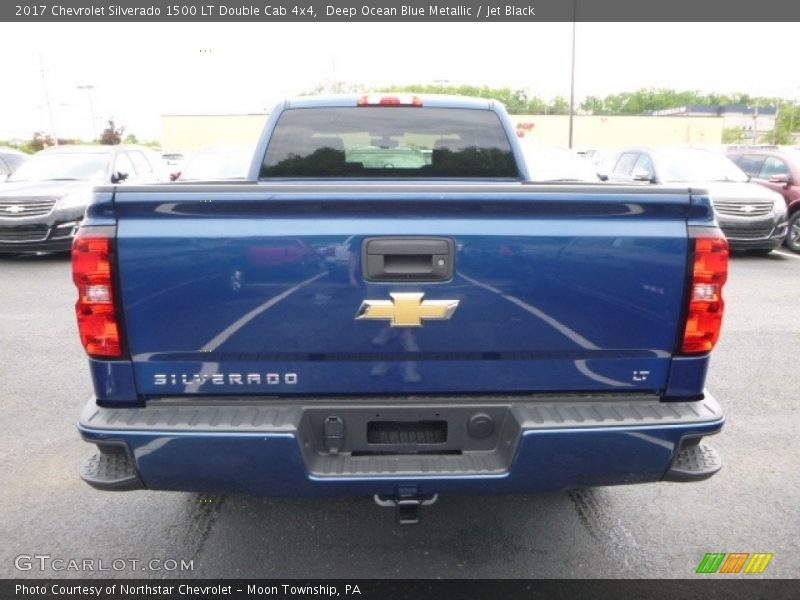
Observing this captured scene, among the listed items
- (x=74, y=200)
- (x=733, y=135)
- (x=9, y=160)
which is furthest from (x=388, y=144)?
(x=733, y=135)

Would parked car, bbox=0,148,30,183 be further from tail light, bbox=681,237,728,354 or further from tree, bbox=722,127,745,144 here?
tree, bbox=722,127,745,144

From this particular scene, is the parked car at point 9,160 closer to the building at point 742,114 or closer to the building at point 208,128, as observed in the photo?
the building at point 208,128

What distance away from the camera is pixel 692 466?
7.83ft

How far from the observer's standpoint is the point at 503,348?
7.41 feet

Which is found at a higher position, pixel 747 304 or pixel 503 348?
pixel 503 348

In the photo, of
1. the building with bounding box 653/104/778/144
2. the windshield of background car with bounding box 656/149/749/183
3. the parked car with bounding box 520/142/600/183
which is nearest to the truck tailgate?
the windshield of background car with bounding box 656/149/749/183

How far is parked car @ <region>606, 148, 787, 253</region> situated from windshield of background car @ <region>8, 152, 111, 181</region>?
904 cm

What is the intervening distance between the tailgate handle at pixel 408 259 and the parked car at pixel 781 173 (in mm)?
11401

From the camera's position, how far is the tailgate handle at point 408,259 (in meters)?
2.16

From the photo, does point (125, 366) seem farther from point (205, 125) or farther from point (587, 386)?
point (205, 125)

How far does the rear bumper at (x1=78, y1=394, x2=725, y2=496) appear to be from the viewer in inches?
85.8

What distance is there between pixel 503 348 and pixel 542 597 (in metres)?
1.14

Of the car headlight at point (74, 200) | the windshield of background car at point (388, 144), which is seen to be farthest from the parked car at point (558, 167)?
the windshield of background car at point (388, 144)

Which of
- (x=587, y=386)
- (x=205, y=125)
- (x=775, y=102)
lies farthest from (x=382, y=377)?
(x=775, y=102)
